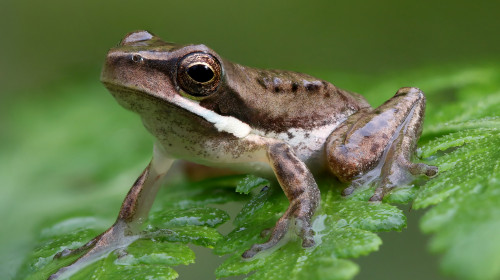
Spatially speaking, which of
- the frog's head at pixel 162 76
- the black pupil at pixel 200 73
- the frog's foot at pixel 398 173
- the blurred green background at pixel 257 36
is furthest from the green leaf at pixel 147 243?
the blurred green background at pixel 257 36

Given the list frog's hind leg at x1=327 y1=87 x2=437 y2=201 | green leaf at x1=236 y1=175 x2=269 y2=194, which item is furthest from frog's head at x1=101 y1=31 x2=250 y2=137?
frog's hind leg at x1=327 y1=87 x2=437 y2=201

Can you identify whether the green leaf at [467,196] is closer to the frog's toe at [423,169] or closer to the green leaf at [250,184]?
the frog's toe at [423,169]

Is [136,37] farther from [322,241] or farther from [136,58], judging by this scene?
[322,241]

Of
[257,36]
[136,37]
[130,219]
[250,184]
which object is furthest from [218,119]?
[257,36]

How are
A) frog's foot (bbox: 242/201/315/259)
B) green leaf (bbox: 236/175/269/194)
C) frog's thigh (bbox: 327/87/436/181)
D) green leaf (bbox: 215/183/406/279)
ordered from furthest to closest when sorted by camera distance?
1. green leaf (bbox: 236/175/269/194)
2. frog's thigh (bbox: 327/87/436/181)
3. frog's foot (bbox: 242/201/315/259)
4. green leaf (bbox: 215/183/406/279)

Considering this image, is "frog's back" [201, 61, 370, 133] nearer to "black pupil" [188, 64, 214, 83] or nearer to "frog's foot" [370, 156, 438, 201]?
"black pupil" [188, 64, 214, 83]

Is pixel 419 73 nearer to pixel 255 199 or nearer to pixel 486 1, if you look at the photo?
pixel 255 199
